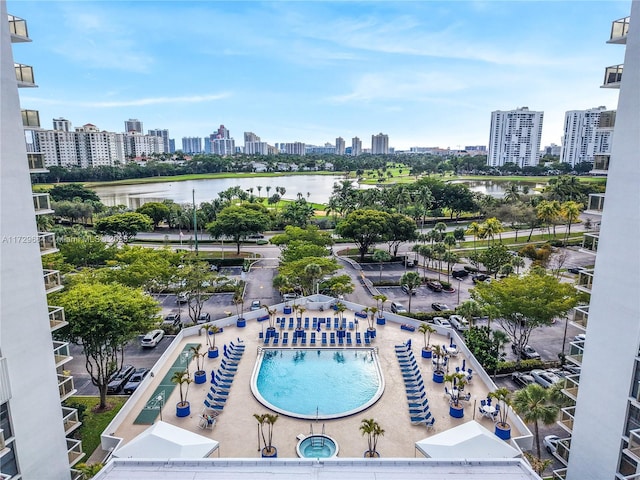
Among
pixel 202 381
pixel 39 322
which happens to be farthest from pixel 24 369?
pixel 202 381

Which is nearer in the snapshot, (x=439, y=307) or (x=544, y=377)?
(x=544, y=377)

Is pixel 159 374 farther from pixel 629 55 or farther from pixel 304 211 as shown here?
pixel 304 211

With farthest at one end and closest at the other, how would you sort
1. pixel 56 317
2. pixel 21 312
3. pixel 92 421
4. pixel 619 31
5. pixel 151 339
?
pixel 151 339 < pixel 92 421 < pixel 56 317 < pixel 619 31 < pixel 21 312

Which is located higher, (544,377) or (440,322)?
(544,377)

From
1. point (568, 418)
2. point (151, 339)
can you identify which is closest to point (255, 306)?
point (151, 339)

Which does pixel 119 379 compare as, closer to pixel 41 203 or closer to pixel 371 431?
pixel 41 203

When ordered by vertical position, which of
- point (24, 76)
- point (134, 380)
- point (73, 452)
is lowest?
point (134, 380)
